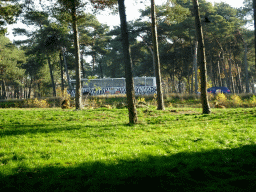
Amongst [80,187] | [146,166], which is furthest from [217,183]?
[80,187]

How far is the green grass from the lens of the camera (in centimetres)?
436

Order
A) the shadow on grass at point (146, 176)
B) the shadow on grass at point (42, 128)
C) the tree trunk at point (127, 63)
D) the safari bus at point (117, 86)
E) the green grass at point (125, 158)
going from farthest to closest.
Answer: the safari bus at point (117, 86)
the tree trunk at point (127, 63)
the shadow on grass at point (42, 128)
the green grass at point (125, 158)
the shadow on grass at point (146, 176)

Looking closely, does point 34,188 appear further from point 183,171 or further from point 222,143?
point 222,143

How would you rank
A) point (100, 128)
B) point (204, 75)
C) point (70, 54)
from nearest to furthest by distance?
point (100, 128) < point (204, 75) < point (70, 54)

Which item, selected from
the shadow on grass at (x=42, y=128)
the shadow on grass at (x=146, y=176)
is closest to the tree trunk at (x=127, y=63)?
the shadow on grass at (x=42, y=128)

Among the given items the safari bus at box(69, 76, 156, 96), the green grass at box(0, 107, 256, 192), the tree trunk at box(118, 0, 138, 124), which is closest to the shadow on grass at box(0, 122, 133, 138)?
the green grass at box(0, 107, 256, 192)

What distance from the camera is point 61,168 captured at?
5.02 meters

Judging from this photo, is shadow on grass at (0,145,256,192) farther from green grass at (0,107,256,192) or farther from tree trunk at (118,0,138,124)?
tree trunk at (118,0,138,124)

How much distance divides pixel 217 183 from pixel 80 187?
8.59ft

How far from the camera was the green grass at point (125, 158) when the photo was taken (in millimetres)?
4359

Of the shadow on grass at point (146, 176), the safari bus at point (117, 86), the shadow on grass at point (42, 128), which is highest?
the safari bus at point (117, 86)

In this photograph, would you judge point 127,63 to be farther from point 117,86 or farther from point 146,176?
point 117,86

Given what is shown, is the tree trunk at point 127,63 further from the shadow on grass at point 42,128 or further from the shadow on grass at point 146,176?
the shadow on grass at point 146,176

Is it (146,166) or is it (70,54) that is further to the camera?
(70,54)
